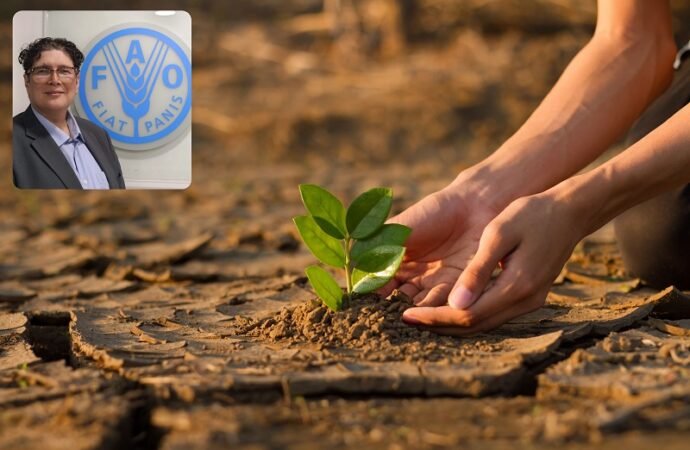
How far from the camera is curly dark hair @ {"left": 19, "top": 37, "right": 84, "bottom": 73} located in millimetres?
1987

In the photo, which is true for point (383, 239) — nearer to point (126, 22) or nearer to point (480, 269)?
point (480, 269)

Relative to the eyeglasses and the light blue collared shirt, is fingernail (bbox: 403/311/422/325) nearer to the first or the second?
the light blue collared shirt

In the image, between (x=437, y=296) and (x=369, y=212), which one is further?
(x=437, y=296)

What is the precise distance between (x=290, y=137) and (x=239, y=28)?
186 cm

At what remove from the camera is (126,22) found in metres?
2.02

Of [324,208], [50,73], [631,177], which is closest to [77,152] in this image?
[50,73]

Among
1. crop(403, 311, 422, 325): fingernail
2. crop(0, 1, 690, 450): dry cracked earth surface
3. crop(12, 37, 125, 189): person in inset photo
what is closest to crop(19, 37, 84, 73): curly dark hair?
crop(12, 37, 125, 189): person in inset photo

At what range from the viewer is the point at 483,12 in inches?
249

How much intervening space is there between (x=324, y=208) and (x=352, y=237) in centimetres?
9

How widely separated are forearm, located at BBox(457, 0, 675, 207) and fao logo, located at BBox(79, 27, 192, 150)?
0.69 meters

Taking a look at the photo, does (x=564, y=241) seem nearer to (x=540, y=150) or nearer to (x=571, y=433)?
(x=540, y=150)

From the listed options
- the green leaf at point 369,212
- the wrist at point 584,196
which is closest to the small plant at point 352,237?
the green leaf at point 369,212

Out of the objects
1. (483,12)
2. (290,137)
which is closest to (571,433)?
(290,137)

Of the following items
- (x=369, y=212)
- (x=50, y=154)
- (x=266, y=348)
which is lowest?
(x=266, y=348)
